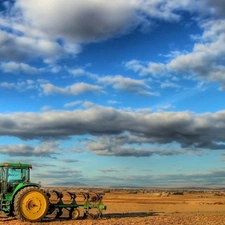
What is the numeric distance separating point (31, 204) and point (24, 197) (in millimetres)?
538

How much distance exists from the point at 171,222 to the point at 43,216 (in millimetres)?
6916

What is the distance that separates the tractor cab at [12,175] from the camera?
23688mm

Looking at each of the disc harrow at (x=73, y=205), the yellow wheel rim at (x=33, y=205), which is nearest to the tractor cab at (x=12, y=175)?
the yellow wheel rim at (x=33, y=205)

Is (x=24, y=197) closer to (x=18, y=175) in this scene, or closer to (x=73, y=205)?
(x=18, y=175)

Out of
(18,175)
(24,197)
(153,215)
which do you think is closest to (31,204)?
(24,197)

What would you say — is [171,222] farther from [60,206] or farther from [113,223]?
[60,206]

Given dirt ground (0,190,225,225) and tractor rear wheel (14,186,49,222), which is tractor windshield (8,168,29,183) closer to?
tractor rear wheel (14,186,49,222)

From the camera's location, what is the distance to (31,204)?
74.2ft

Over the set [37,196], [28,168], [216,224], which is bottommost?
[216,224]

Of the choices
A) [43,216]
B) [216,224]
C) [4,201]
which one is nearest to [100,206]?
[43,216]

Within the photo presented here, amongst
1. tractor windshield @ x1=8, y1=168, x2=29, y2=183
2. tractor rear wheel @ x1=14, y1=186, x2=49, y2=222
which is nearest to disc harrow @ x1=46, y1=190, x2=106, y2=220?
tractor rear wheel @ x1=14, y1=186, x2=49, y2=222

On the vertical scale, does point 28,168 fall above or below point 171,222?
above

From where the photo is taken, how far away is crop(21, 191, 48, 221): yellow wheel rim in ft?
73.7

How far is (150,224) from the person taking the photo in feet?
68.4
